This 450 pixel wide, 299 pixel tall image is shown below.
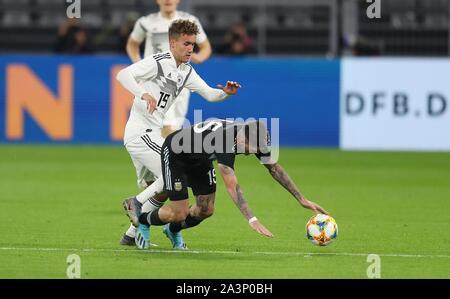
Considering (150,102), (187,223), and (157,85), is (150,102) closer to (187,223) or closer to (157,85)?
(157,85)

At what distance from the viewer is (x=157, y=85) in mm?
11289

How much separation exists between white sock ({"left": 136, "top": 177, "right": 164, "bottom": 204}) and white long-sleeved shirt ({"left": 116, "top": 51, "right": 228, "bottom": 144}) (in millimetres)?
604

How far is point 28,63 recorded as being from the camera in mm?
23047

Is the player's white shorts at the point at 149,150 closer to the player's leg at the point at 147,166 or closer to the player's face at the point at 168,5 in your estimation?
the player's leg at the point at 147,166

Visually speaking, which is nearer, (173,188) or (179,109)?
(173,188)

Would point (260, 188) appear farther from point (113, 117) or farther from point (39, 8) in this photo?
point (39, 8)

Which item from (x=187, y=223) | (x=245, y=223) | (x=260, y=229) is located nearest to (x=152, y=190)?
(x=187, y=223)

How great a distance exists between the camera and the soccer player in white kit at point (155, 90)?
35.9 feet

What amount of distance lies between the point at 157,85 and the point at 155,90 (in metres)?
0.05

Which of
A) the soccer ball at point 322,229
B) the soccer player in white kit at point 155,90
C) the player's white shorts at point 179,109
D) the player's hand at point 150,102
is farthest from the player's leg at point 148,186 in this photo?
the player's white shorts at point 179,109

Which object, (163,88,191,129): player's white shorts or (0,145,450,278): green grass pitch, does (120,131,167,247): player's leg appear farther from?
(163,88,191,129): player's white shorts

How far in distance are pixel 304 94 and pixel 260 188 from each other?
611 centimetres

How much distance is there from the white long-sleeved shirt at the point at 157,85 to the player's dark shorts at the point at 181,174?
0.83 metres

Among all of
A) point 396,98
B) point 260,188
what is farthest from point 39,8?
point 260,188
